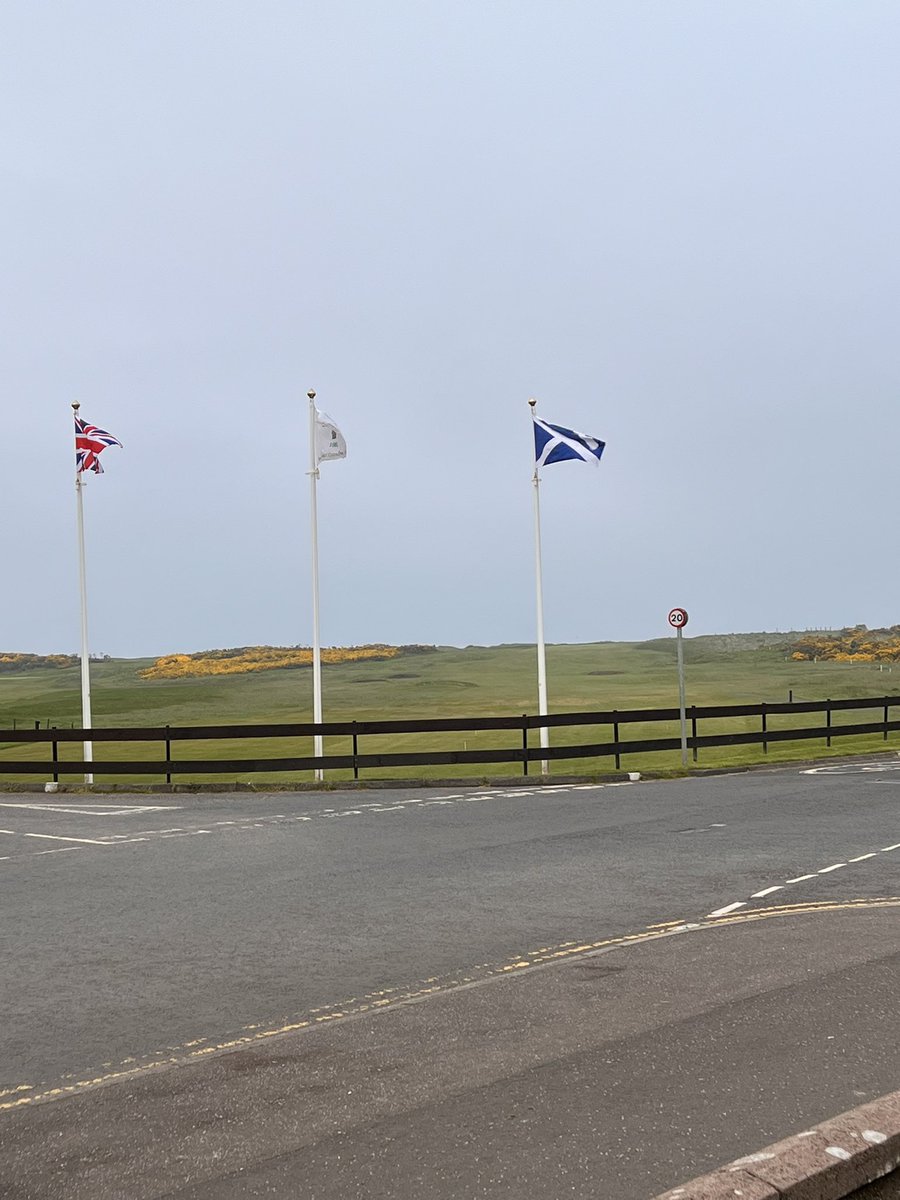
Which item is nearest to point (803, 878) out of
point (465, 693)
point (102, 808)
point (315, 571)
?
point (102, 808)

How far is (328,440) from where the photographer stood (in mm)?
27109

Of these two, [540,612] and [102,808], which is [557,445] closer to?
[540,612]

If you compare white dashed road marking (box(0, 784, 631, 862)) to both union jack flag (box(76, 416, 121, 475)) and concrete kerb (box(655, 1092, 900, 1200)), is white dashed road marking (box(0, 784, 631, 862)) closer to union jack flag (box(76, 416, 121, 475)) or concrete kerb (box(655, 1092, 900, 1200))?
union jack flag (box(76, 416, 121, 475))

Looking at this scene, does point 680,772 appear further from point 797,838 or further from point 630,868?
point 630,868

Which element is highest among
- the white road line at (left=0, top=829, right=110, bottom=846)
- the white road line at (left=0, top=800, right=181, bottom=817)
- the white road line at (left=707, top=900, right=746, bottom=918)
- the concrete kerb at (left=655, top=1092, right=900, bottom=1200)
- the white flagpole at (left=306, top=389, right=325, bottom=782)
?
the white flagpole at (left=306, top=389, right=325, bottom=782)

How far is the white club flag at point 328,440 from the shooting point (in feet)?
88.6

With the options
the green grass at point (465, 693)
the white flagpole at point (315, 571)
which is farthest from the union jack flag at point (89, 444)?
the green grass at point (465, 693)

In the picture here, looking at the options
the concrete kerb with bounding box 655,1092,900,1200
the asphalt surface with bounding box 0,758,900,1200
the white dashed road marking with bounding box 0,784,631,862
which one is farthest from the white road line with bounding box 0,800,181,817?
the concrete kerb with bounding box 655,1092,900,1200

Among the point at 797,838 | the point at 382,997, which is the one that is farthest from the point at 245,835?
the point at 382,997

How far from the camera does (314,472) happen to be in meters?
26.7

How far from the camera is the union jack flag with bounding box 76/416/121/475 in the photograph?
27.1 meters

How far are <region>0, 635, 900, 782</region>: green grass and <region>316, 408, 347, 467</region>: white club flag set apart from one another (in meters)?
7.58

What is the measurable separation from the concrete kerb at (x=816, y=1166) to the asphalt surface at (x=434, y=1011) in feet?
0.84

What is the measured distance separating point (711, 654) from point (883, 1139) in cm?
8346
